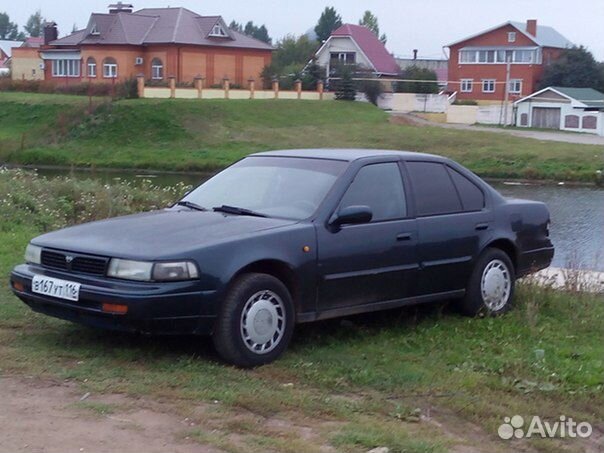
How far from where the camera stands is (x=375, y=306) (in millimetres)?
7777

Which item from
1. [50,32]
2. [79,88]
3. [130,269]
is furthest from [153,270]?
[50,32]

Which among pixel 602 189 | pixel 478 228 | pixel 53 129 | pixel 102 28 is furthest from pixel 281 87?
pixel 478 228

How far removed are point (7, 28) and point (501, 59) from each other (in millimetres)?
122802

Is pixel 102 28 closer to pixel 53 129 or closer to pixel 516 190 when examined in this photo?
pixel 53 129

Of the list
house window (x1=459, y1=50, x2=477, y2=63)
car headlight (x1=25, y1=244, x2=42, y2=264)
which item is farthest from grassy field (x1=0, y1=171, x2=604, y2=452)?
house window (x1=459, y1=50, x2=477, y2=63)

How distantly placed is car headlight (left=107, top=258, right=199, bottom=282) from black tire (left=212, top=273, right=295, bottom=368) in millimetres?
344

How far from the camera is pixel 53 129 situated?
165ft

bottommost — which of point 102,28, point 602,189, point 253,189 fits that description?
point 602,189

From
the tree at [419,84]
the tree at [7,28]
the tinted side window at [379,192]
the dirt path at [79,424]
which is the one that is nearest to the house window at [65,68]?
the tree at [419,84]

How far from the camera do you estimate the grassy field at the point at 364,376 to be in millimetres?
5684

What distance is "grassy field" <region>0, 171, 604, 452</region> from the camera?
5684mm

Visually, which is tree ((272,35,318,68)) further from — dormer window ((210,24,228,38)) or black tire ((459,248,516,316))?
black tire ((459,248,516,316))

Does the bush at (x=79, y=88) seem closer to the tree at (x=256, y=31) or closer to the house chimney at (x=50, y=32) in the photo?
the house chimney at (x=50, y=32)

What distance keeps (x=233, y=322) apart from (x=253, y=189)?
158 centimetres
